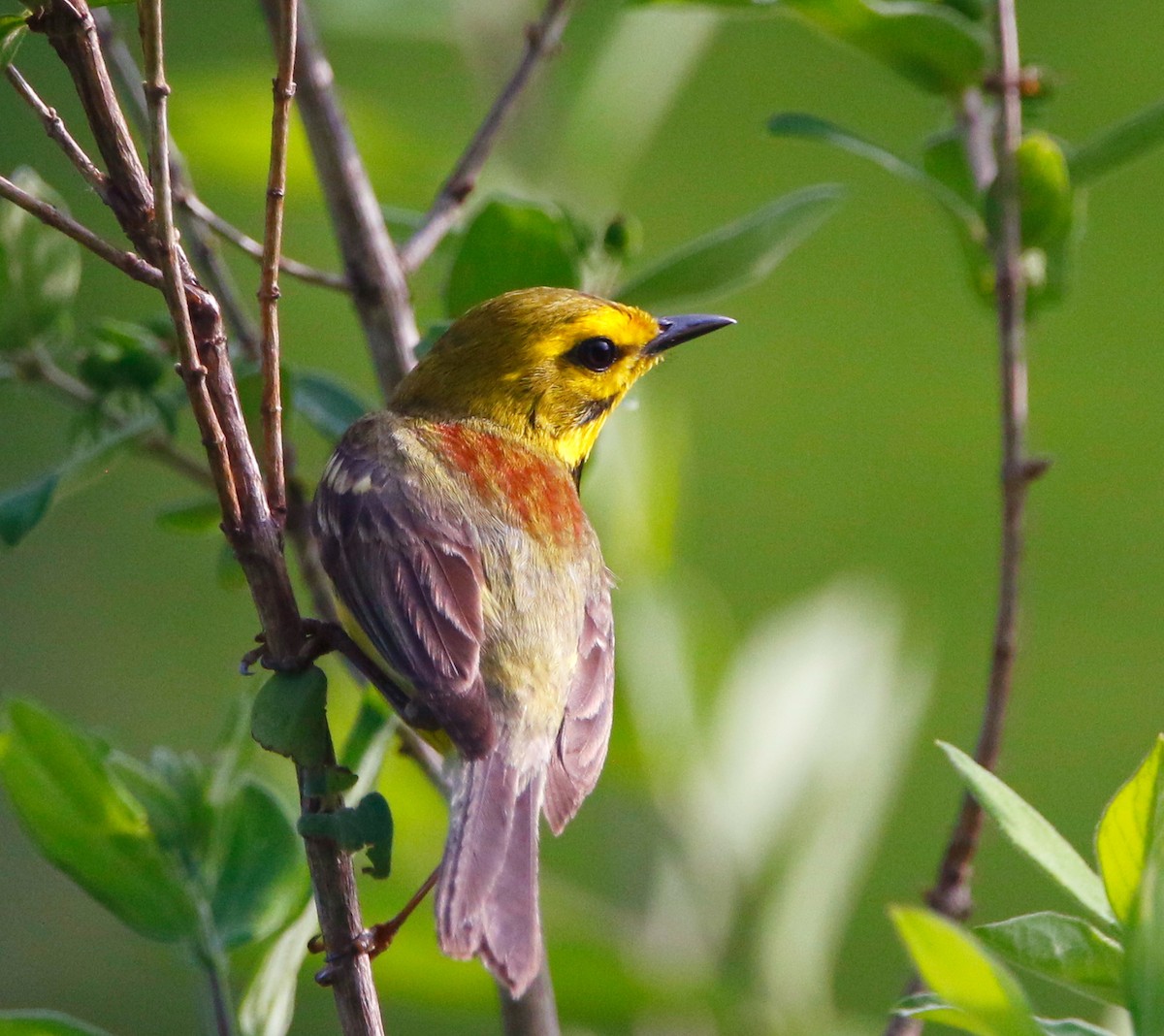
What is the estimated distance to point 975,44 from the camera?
2.19 meters

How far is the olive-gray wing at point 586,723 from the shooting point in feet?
7.17

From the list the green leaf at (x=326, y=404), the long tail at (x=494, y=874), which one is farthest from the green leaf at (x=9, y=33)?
the long tail at (x=494, y=874)

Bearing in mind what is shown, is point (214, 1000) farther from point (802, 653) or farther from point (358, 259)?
point (802, 653)

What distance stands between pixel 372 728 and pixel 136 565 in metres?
6.55

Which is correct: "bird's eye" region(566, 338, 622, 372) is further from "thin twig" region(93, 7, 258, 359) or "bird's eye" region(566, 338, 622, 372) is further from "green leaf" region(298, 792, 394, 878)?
"green leaf" region(298, 792, 394, 878)

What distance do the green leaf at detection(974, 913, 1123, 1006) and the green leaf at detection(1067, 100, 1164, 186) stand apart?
1.14 m

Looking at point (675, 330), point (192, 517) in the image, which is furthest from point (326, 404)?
point (675, 330)

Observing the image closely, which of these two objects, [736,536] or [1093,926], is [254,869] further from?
[736,536]

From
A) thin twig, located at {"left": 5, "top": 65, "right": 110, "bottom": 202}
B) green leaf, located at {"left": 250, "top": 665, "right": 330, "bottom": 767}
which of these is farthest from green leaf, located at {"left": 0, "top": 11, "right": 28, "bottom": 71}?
green leaf, located at {"left": 250, "top": 665, "right": 330, "bottom": 767}

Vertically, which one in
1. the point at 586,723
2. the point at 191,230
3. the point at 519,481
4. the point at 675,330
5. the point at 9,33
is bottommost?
the point at 586,723

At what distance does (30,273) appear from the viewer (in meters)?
2.13

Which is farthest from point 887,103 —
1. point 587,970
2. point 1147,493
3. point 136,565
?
point 587,970

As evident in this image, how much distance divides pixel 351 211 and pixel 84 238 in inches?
32.7

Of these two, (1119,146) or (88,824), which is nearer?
(88,824)
